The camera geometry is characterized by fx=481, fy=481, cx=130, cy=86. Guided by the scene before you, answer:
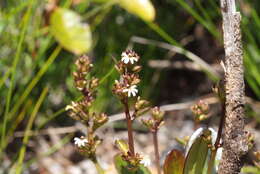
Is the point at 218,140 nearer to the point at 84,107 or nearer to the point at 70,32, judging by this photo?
the point at 84,107

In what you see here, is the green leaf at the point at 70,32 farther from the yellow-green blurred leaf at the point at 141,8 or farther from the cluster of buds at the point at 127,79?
the cluster of buds at the point at 127,79

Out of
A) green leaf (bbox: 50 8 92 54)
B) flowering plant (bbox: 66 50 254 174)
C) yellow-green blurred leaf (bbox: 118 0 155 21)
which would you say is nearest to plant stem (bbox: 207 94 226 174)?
flowering plant (bbox: 66 50 254 174)

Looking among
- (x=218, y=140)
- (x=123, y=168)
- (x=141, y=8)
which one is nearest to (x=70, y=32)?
(x=141, y=8)

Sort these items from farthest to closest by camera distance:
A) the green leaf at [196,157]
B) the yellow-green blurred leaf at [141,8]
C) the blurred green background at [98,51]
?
the blurred green background at [98,51]
the yellow-green blurred leaf at [141,8]
the green leaf at [196,157]

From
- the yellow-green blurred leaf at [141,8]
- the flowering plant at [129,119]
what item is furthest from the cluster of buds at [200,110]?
the yellow-green blurred leaf at [141,8]

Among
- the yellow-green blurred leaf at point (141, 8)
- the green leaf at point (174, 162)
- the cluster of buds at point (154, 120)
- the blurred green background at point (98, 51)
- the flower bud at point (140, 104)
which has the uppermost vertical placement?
the blurred green background at point (98, 51)

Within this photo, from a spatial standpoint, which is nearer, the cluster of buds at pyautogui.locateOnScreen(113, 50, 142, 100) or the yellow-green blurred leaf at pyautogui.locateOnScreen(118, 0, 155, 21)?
the cluster of buds at pyautogui.locateOnScreen(113, 50, 142, 100)

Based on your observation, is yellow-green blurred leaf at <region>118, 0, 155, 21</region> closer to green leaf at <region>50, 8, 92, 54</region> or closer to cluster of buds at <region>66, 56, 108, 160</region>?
green leaf at <region>50, 8, 92, 54</region>
